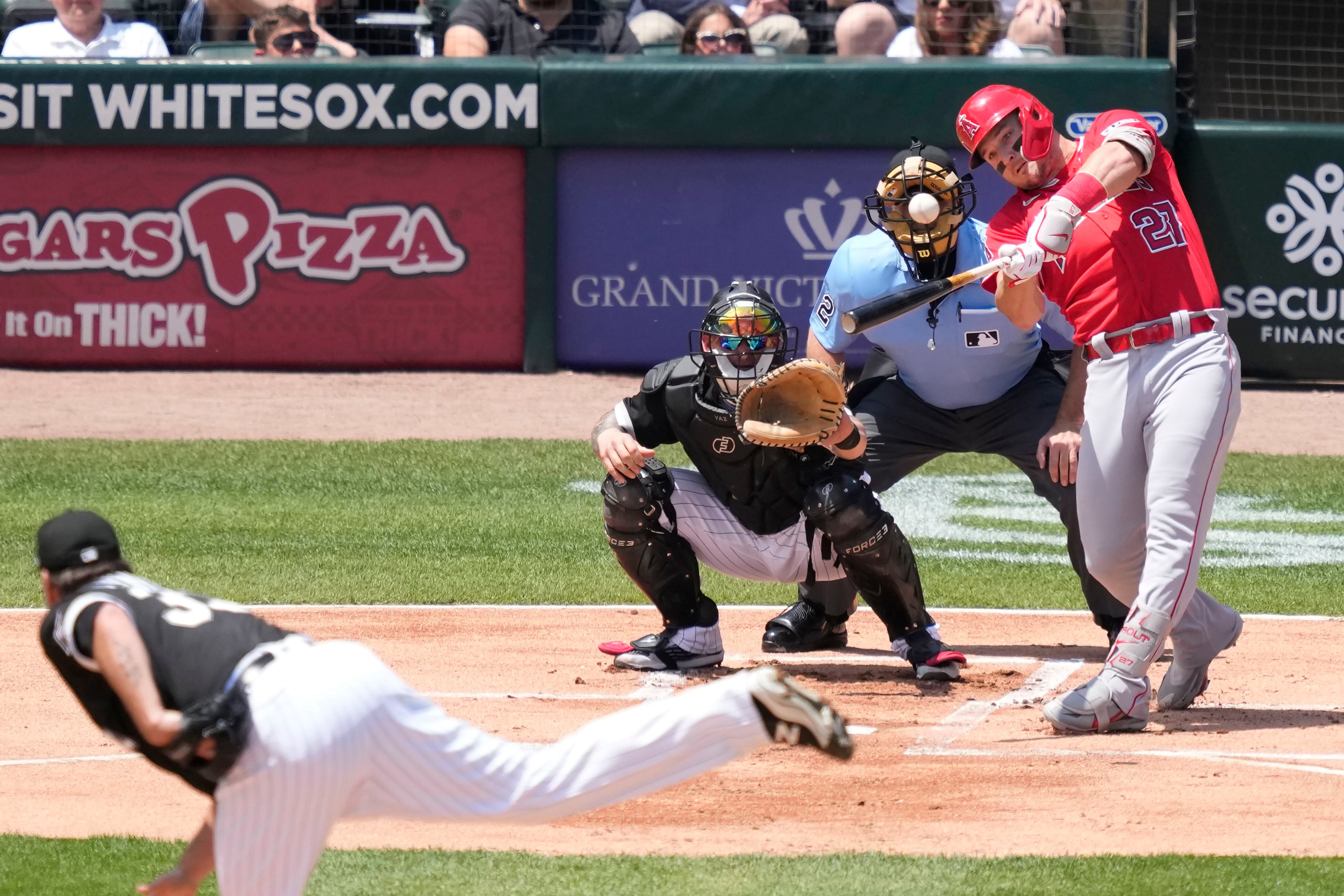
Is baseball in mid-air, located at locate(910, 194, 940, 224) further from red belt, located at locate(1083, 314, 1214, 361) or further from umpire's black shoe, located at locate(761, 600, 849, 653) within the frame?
umpire's black shoe, located at locate(761, 600, 849, 653)

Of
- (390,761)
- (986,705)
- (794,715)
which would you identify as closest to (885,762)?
(986,705)

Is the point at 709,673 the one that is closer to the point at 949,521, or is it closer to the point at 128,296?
the point at 949,521

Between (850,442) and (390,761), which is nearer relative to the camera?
(390,761)

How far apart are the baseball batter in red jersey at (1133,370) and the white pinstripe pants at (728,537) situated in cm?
105

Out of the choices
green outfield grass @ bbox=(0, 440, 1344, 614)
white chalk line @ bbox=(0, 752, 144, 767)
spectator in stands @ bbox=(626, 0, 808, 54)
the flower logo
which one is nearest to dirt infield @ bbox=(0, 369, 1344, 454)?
green outfield grass @ bbox=(0, 440, 1344, 614)

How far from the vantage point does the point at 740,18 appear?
12.8 meters

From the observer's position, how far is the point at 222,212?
12.6m

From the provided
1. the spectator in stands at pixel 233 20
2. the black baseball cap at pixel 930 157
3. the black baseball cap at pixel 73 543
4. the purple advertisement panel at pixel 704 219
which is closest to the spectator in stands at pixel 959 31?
the purple advertisement panel at pixel 704 219

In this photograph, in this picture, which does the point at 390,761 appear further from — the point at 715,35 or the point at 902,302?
the point at 715,35

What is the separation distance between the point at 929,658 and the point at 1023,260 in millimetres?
1646

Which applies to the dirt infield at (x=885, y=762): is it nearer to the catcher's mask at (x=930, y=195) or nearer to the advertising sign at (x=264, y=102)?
the catcher's mask at (x=930, y=195)

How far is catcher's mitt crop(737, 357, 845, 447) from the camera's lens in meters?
5.43

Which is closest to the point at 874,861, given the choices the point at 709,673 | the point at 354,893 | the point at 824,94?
the point at 354,893

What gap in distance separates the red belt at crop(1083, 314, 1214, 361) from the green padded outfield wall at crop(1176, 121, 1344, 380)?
24.7 feet
